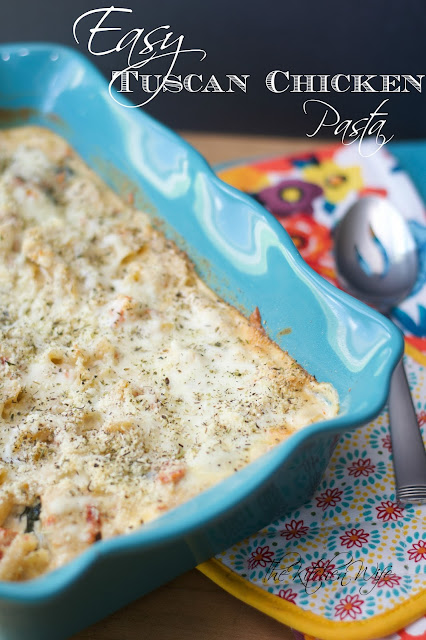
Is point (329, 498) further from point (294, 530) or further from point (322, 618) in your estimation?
point (322, 618)

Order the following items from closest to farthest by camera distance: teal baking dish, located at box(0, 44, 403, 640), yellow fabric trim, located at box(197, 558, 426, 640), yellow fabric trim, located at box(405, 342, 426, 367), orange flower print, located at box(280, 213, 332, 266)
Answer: teal baking dish, located at box(0, 44, 403, 640), yellow fabric trim, located at box(197, 558, 426, 640), yellow fabric trim, located at box(405, 342, 426, 367), orange flower print, located at box(280, 213, 332, 266)

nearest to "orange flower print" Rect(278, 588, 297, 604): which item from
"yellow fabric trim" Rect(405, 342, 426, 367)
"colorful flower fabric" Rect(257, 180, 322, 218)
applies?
"yellow fabric trim" Rect(405, 342, 426, 367)

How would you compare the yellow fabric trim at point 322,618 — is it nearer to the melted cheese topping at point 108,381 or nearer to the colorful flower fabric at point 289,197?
the melted cheese topping at point 108,381

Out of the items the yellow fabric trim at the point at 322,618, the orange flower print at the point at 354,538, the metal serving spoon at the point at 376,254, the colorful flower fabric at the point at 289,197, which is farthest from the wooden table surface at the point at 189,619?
the colorful flower fabric at the point at 289,197

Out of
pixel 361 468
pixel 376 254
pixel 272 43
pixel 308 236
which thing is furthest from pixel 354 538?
pixel 272 43

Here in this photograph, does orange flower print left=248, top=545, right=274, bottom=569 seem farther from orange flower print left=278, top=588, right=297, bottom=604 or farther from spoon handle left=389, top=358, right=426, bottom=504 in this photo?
spoon handle left=389, top=358, right=426, bottom=504

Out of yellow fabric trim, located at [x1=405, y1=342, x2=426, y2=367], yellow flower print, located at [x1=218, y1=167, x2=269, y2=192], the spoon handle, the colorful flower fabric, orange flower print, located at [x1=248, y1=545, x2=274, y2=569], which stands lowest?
yellow fabric trim, located at [x1=405, y1=342, x2=426, y2=367]

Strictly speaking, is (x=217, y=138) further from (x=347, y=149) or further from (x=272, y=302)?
(x=272, y=302)
